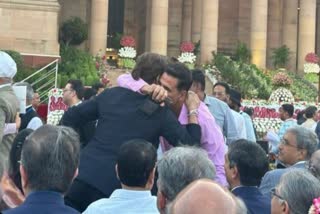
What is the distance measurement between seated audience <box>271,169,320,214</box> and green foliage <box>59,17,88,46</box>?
94.9 feet

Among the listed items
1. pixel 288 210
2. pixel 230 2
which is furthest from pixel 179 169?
pixel 230 2

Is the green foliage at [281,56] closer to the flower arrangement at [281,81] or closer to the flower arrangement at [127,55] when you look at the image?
the flower arrangement at [127,55]

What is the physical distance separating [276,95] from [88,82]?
6387 mm

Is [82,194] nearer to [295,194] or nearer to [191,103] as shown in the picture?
[191,103]

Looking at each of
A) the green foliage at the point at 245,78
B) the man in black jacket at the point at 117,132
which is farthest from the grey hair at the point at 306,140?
the green foliage at the point at 245,78

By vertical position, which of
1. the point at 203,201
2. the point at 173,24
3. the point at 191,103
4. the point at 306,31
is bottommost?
the point at 203,201

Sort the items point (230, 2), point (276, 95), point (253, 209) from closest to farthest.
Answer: point (253, 209), point (276, 95), point (230, 2)

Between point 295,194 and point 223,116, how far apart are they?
4366mm

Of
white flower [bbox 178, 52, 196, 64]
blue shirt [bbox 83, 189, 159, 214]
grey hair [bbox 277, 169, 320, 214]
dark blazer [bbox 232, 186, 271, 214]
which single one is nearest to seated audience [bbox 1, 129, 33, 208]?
blue shirt [bbox 83, 189, 159, 214]

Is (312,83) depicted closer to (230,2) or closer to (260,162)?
(230,2)

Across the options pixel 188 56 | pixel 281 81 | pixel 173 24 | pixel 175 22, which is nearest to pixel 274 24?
pixel 175 22

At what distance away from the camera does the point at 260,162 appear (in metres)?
6.84

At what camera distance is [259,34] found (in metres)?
37.6

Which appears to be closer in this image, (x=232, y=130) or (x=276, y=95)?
(x=232, y=130)
